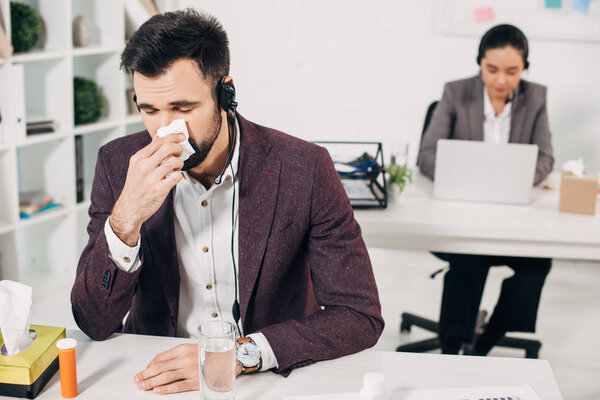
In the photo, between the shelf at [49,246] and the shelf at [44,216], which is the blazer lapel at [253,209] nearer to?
the shelf at [44,216]

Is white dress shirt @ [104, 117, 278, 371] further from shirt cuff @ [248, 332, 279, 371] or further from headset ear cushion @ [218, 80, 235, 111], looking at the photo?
shirt cuff @ [248, 332, 279, 371]

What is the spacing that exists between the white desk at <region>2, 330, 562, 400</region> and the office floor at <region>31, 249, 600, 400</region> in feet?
3.43

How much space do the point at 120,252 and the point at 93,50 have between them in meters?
1.99

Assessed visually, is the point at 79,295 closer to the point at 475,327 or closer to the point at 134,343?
the point at 134,343

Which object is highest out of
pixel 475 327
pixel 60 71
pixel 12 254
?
pixel 60 71

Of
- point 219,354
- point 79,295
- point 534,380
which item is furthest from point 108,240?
point 534,380

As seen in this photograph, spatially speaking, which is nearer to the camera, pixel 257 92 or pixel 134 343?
pixel 134 343

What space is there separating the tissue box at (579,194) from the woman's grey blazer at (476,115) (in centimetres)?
56

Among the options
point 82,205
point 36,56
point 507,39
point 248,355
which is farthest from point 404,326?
point 36,56

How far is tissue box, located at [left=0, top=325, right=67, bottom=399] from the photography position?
1176mm

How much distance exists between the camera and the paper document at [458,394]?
1.21 meters

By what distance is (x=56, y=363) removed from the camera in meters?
1.27

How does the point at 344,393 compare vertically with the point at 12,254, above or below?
above

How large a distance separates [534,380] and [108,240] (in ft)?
2.85
